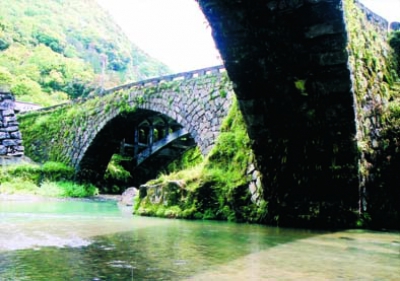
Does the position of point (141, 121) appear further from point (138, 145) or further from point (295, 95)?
point (295, 95)

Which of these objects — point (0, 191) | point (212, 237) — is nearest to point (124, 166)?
point (0, 191)

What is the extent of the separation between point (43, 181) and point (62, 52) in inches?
1232

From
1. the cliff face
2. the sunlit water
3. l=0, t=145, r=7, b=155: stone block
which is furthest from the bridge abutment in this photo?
l=0, t=145, r=7, b=155: stone block

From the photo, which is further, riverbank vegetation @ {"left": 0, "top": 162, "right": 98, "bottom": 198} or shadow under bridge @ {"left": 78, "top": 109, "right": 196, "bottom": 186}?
shadow under bridge @ {"left": 78, "top": 109, "right": 196, "bottom": 186}

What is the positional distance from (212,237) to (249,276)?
1844mm

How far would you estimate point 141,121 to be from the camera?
20109mm

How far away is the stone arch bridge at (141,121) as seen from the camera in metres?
14.2

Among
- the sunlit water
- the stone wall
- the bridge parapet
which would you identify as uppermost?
the bridge parapet

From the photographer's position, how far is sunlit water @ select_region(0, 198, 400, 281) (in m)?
2.25

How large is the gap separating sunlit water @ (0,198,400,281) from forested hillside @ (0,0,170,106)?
89.0 feet

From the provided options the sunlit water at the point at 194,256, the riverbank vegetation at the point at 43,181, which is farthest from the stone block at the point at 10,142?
the sunlit water at the point at 194,256

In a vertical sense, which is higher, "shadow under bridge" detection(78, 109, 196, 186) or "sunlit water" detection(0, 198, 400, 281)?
"shadow under bridge" detection(78, 109, 196, 186)

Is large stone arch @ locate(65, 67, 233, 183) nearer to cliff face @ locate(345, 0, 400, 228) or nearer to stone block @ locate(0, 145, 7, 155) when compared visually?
stone block @ locate(0, 145, 7, 155)

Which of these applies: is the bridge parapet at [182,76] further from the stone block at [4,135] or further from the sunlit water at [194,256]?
the sunlit water at [194,256]
